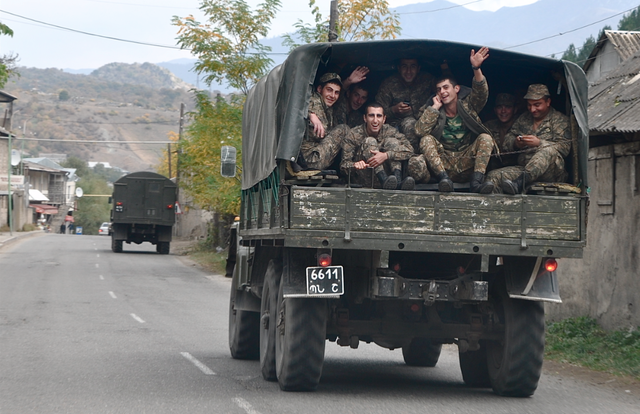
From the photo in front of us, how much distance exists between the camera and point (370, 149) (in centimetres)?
804

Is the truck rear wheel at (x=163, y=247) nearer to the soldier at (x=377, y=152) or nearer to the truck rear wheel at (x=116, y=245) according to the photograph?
the truck rear wheel at (x=116, y=245)

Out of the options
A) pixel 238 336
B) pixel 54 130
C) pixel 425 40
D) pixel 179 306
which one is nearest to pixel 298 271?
pixel 425 40

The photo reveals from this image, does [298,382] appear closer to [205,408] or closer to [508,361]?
[205,408]

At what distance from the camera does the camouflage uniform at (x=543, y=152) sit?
800 centimetres

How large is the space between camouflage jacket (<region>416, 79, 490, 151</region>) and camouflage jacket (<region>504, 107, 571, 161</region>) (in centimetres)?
34

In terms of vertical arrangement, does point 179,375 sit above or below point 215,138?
below

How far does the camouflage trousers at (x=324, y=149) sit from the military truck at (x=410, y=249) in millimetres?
240

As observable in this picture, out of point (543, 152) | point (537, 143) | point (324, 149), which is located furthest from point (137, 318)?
point (543, 152)

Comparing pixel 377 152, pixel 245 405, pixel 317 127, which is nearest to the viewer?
pixel 245 405

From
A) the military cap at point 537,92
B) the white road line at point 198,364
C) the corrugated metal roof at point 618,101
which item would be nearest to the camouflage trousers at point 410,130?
the military cap at point 537,92

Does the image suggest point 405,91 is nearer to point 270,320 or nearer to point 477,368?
point 270,320

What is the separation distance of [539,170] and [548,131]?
→ 0.55 metres

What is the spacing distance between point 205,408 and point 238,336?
11.5 ft

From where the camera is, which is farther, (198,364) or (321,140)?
(198,364)
